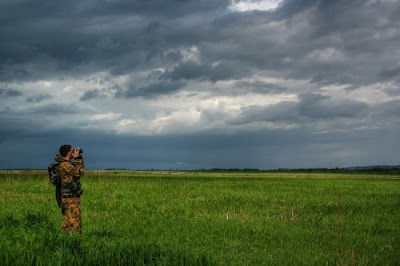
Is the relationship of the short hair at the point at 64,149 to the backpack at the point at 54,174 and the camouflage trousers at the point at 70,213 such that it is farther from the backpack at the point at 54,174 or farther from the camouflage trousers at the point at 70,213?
the camouflage trousers at the point at 70,213

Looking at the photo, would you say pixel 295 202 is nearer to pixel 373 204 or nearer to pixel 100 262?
pixel 373 204

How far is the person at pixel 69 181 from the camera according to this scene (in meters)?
11.6

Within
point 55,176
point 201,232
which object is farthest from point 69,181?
point 201,232

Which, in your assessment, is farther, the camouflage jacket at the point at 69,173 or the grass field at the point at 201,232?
the camouflage jacket at the point at 69,173

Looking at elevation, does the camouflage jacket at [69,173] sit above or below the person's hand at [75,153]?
below

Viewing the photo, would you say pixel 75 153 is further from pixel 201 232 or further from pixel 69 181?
pixel 201 232

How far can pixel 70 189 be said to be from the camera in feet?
38.1

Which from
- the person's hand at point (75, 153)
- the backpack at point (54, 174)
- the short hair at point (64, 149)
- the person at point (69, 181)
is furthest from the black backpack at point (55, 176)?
the person's hand at point (75, 153)

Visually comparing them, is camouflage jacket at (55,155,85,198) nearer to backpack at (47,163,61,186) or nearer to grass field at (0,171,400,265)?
backpack at (47,163,61,186)

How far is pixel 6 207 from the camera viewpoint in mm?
21344

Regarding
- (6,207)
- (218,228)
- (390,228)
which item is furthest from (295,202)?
(6,207)

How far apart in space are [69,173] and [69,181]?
0.77 ft

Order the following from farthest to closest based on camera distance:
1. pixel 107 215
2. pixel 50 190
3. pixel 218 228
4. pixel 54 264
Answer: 1. pixel 50 190
2. pixel 107 215
3. pixel 218 228
4. pixel 54 264

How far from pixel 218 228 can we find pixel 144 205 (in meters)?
7.34
